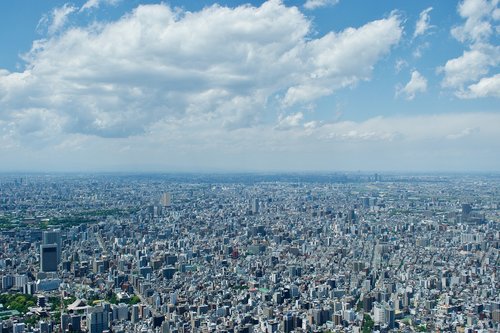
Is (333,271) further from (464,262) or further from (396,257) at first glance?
(464,262)

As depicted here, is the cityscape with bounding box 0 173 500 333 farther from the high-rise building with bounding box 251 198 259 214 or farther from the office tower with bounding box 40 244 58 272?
the high-rise building with bounding box 251 198 259 214

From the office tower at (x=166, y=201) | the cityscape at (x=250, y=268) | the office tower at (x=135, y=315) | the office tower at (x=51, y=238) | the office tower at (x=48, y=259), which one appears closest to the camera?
the cityscape at (x=250, y=268)

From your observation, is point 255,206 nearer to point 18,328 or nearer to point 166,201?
point 166,201

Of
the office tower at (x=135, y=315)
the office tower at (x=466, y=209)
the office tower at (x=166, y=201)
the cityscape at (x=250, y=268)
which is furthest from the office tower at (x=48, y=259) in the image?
the office tower at (x=466, y=209)

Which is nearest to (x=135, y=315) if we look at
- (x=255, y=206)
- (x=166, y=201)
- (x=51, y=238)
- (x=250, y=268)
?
(x=250, y=268)

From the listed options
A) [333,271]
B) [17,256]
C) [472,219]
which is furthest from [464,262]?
[17,256]

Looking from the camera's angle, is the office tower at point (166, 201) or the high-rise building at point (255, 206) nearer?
the high-rise building at point (255, 206)

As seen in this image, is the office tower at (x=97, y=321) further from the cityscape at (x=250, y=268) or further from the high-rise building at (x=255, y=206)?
the high-rise building at (x=255, y=206)
